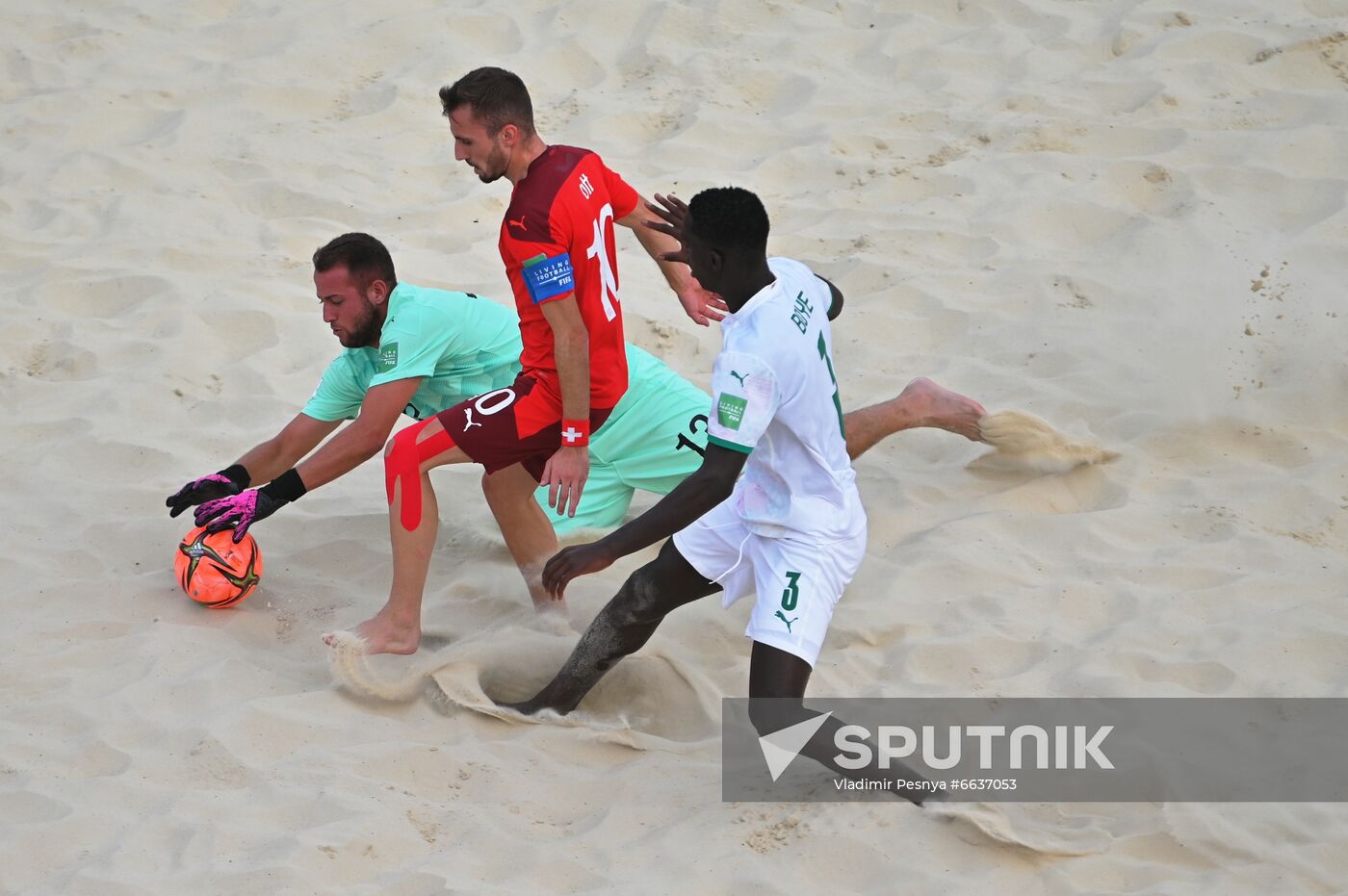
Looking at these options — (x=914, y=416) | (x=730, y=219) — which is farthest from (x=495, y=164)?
(x=914, y=416)

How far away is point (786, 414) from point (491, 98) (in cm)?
134

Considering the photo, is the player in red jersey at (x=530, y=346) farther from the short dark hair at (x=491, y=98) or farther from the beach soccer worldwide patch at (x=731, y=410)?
the beach soccer worldwide patch at (x=731, y=410)

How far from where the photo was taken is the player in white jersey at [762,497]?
335 cm

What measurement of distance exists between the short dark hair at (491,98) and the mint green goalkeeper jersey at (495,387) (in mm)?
707

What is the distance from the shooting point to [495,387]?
4.83 metres

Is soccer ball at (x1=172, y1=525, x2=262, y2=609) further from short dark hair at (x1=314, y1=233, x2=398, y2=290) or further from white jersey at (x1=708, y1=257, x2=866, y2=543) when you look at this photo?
white jersey at (x1=708, y1=257, x2=866, y2=543)

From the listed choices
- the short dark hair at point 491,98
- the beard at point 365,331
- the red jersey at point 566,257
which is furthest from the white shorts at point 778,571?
the beard at point 365,331

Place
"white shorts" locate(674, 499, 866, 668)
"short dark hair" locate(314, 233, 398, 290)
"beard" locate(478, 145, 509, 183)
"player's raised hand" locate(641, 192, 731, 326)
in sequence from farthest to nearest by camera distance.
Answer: "short dark hair" locate(314, 233, 398, 290) < "player's raised hand" locate(641, 192, 731, 326) < "beard" locate(478, 145, 509, 183) < "white shorts" locate(674, 499, 866, 668)

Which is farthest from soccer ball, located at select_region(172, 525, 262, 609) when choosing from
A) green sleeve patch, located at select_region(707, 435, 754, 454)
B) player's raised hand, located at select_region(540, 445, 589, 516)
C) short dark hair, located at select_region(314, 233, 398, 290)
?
green sleeve patch, located at select_region(707, 435, 754, 454)

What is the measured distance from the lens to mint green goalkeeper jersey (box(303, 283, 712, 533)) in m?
4.53

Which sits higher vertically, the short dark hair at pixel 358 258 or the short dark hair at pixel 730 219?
the short dark hair at pixel 730 219

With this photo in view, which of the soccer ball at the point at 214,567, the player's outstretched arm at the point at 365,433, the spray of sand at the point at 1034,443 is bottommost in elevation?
the soccer ball at the point at 214,567

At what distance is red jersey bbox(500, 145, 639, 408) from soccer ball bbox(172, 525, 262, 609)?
3.55 feet

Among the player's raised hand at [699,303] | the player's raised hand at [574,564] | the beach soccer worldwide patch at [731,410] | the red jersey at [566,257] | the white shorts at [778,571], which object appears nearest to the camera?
the beach soccer worldwide patch at [731,410]
